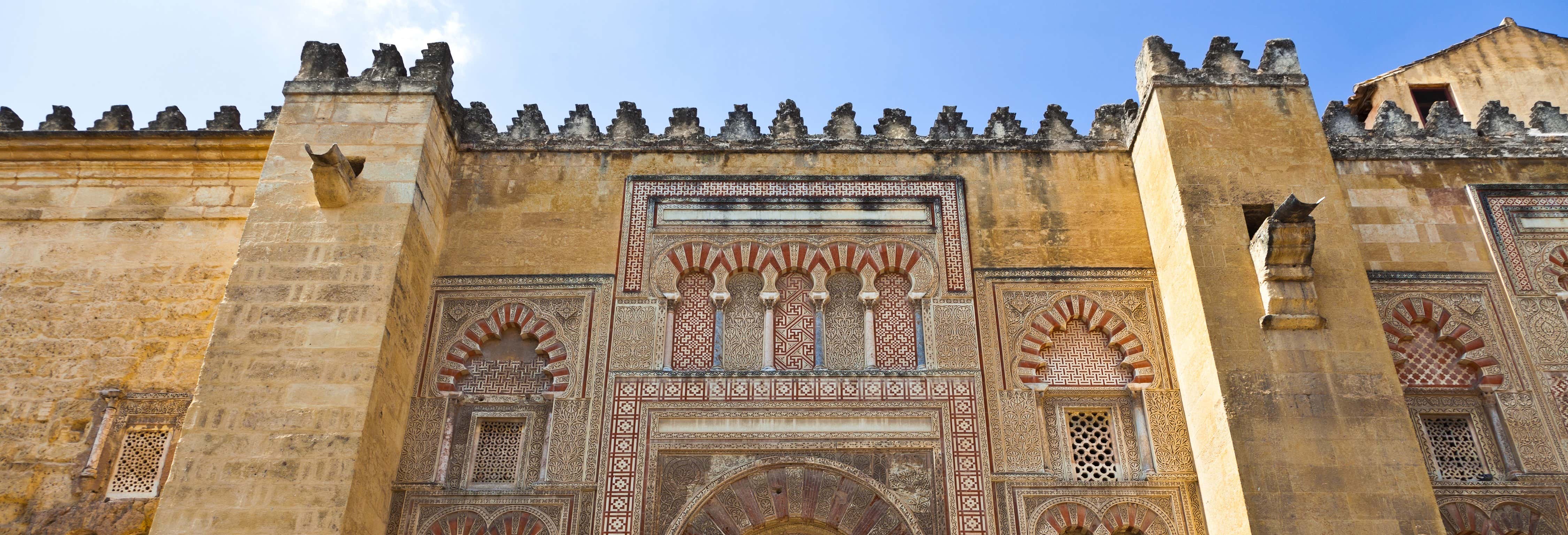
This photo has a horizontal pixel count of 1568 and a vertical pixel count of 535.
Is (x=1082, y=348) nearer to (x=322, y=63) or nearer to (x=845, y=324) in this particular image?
(x=845, y=324)

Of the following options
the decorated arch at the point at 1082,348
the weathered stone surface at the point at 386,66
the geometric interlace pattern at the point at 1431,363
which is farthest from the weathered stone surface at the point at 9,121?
the geometric interlace pattern at the point at 1431,363

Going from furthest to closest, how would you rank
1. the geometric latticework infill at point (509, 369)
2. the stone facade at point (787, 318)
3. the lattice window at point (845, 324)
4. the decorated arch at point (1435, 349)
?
the lattice window at point (845, 324) → the geometric latticework infill at point (509, 369) → the decorated arch at point (1435, 349) → the stone facade at point (787, 318)

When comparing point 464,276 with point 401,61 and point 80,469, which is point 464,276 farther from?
point 80,469

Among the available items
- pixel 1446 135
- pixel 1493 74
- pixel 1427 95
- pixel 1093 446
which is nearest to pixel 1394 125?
pixel 1446 135

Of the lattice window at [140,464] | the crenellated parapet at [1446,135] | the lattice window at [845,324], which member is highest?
the crenellated parapet at [1446,135]

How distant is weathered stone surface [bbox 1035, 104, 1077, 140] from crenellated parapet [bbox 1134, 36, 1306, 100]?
0.57 meters

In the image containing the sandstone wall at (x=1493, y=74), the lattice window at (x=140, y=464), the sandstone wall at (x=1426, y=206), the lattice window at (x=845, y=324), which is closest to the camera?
the lattice window at (x=140, y=464)

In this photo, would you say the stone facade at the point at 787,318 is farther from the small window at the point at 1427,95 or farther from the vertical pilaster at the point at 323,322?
the small window at the point at 1427,95

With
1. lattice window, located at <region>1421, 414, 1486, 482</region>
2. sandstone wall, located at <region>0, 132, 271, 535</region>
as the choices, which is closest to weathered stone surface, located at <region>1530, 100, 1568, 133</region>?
lattice window, located at <region>1421, 414, 1486, 482</region>

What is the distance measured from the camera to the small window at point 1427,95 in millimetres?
10031

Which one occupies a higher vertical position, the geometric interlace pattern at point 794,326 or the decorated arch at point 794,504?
the geometric interlace pattern at point 794,326

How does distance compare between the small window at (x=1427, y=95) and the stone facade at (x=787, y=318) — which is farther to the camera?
the small window at (x=1427, y=95)

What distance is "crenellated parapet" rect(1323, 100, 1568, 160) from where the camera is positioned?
7.64 meters

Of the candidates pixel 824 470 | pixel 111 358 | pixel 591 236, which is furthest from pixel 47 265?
pixel 824 470
